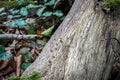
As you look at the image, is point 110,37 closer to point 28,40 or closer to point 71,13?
point 71,13

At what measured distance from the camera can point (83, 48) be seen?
2.24m

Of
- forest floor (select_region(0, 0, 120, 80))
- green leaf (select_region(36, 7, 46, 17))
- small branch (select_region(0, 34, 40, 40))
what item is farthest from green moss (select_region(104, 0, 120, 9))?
green leaf (select_region(36, 7, 46, 17))

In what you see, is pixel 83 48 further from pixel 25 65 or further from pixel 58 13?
pixel 58 13

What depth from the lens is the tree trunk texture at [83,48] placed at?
2.07 m

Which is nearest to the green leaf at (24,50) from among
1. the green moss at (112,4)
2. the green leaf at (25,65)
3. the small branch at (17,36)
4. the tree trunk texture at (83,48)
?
the small branch at (17,36)

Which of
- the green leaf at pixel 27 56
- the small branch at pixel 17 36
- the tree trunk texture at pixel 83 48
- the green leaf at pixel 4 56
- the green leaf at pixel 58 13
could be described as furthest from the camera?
the green leaf at pixel 58 13

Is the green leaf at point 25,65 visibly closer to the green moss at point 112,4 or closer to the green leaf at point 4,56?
the green leaf at point 4,56

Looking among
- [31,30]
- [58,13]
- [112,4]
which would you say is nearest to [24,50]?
[31,30]

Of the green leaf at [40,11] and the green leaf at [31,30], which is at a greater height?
the green leaf at [40,11]

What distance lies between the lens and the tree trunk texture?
2066mm

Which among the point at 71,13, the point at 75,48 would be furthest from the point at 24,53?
the point at 75,48

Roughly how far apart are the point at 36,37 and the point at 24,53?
29cm

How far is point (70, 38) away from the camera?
2318mm

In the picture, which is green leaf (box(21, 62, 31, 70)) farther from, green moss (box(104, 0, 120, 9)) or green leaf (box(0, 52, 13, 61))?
green moss (box(104, 0, 120, 9))
